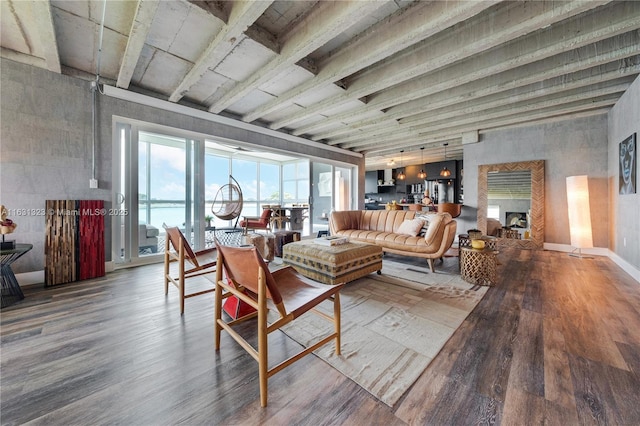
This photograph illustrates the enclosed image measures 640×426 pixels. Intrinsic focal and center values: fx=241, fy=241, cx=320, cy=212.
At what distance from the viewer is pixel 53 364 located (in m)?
1.45

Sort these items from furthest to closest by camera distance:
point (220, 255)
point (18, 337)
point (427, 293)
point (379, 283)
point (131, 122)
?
point (131, 122), point (379, 283), point (427, 293), point (18, 337), point (220, 255)

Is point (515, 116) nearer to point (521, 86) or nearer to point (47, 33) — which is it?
point (521, 86)

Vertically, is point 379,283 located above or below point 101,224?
below

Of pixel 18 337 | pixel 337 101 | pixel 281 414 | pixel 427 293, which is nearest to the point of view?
pixel 281 414

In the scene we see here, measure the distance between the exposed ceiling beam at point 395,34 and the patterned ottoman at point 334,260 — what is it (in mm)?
2138

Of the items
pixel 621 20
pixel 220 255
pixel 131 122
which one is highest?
pixel 621 20

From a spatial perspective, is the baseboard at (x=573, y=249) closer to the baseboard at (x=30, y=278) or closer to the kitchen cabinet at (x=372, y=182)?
the kitchen cabinet at (x=372, y=182)

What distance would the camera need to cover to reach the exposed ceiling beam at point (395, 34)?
2.03 m

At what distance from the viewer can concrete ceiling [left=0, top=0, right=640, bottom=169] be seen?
7.07 ft

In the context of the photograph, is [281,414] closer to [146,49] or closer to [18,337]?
[18,337]

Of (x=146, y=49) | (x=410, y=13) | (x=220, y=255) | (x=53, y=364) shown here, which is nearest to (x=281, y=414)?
(x=220, y=255)

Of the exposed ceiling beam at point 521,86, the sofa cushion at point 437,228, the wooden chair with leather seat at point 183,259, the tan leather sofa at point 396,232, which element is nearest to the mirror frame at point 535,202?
the exposed ceiling beam at point 521,86

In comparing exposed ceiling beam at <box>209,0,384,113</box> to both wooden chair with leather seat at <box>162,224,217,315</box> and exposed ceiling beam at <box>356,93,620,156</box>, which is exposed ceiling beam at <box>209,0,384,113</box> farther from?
exposed ceiling beam at <box>356,93,620,156</box>

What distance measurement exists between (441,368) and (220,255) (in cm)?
151
